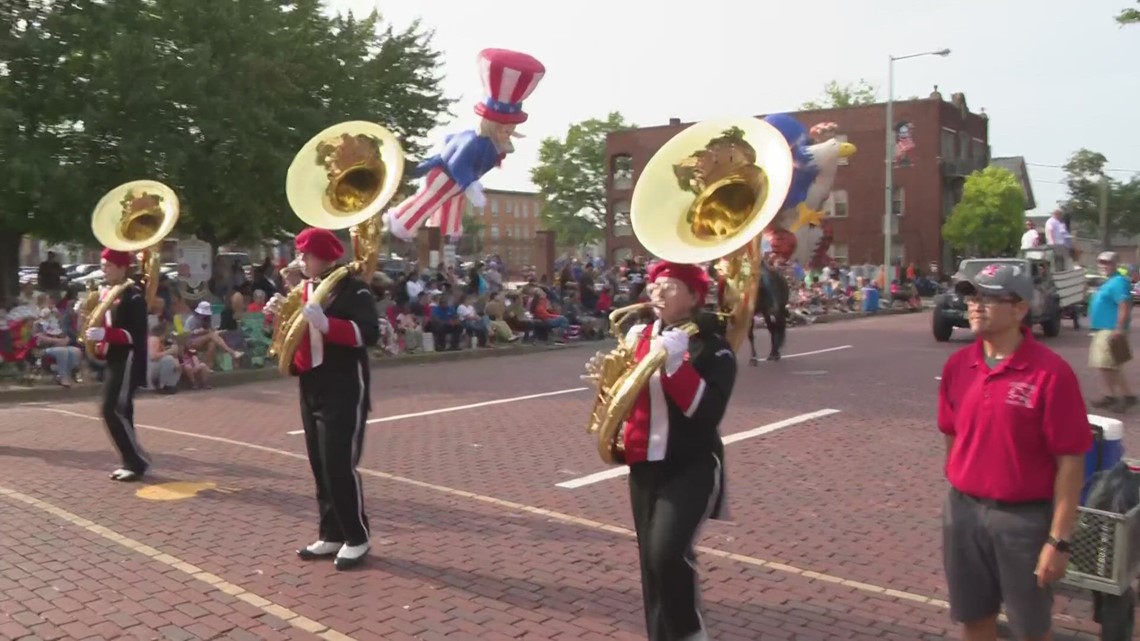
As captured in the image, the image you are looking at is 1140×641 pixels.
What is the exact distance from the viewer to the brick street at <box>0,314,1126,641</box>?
4.73 m

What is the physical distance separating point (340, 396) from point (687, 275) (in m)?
2.45

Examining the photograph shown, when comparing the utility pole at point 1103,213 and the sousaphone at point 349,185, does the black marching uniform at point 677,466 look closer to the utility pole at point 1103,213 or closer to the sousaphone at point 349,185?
the sousaphone at point 349,185

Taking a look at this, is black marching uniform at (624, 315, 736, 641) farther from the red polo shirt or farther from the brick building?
the brick building

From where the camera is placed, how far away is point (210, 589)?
5.10m

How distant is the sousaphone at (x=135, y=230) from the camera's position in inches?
294

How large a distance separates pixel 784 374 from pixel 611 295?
10.3m

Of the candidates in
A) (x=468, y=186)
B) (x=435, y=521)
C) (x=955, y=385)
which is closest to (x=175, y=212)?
(x=435, y=521)

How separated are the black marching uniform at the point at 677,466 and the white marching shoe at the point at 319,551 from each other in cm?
240

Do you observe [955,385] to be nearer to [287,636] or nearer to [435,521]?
[287,636]

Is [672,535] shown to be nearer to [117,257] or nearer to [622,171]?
[117,257]

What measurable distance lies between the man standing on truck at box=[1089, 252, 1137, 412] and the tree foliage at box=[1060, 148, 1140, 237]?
68989mm

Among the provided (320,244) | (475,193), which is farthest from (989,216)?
(320,244)

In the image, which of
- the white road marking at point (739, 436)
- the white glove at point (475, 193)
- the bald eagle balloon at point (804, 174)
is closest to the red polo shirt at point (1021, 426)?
the white road marking at point (739, 436)

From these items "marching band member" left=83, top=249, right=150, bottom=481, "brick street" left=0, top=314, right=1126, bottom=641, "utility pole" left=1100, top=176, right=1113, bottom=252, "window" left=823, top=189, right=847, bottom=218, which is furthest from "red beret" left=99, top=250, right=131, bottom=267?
"utility pole" left=1100, top=176, right=1113, bottom=252
